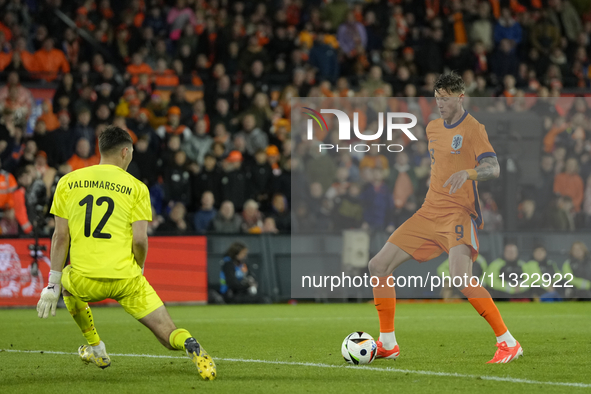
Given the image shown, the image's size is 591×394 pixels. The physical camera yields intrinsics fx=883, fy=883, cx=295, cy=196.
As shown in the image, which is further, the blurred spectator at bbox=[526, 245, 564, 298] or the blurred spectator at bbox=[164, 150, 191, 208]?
the blurred spectator at bbox=[164, 150, 191, 208]

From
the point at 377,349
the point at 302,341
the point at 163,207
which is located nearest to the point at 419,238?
the point at 377,349

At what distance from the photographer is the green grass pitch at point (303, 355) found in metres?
6.12

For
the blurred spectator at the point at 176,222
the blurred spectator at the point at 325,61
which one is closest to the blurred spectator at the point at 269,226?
the blurred spectator at the point at 176,222

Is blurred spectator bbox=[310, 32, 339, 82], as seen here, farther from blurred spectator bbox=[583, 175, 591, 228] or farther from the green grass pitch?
the green grass pitch

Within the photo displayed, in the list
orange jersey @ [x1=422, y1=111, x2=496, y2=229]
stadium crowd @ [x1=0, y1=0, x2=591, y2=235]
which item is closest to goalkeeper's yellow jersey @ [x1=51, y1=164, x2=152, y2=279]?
orange jersey @ [x1=422, y1=111, x2=496, y2=229]

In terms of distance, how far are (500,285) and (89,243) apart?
392 inches

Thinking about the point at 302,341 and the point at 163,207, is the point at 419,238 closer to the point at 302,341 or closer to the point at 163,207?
the point at 302,341

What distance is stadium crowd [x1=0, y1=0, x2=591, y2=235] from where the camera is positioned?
15.0m

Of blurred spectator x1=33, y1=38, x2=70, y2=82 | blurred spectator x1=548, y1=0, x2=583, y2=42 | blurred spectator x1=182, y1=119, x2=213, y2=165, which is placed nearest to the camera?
blurred spectator x1=182, y1=119, x2=213, y2=165

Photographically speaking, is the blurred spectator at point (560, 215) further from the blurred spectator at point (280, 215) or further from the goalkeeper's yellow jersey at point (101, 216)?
the goalkeeper's yellow jersey at point (101, 216)

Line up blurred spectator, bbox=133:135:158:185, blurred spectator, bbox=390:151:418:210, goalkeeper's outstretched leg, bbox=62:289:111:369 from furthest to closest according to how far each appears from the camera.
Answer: blurred spectator, bbox=133:135:158:185, blurred spectator, bbox=390:151:418:210, goalkeeper's outstretched leg, bbox=62:289:111:369

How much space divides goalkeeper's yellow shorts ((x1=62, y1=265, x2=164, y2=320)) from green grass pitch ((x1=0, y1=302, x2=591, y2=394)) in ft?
1.75

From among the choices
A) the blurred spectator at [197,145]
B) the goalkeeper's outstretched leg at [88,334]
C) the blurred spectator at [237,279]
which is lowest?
the blurred spectator at [237,279]

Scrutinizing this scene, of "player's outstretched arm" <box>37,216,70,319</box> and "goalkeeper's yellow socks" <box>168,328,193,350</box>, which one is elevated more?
"player's outstretched arm" <box>37,216,70,319</box>
